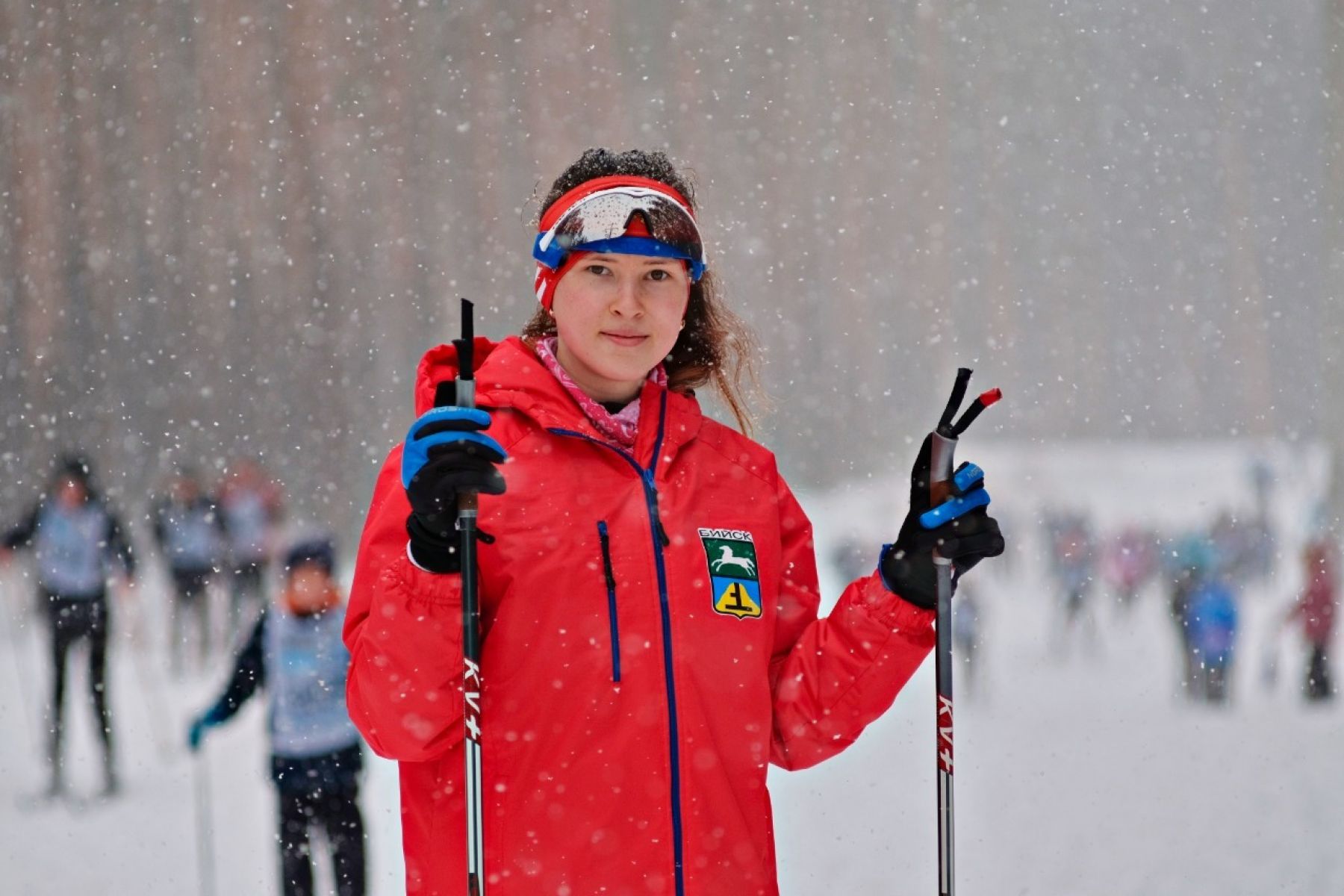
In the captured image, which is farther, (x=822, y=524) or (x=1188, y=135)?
(x=822, y=524)

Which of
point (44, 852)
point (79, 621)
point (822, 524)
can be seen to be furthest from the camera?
point (822, 524)

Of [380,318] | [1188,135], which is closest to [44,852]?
[1188,135]

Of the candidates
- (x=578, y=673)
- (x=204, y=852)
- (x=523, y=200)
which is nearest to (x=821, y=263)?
(x=523, y=200)

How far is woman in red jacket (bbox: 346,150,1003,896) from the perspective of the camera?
3.87 feet

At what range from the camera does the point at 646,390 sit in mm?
1378

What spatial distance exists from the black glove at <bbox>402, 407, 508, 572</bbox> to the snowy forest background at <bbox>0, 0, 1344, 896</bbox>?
14.7ft

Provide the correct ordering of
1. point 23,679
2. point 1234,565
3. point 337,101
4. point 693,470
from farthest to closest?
point 337,101, point 1234,565, point 23,679, point 693,470

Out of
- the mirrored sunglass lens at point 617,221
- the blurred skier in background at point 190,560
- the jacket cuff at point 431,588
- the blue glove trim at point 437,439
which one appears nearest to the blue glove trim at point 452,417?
the blue glove trim at point 437,439

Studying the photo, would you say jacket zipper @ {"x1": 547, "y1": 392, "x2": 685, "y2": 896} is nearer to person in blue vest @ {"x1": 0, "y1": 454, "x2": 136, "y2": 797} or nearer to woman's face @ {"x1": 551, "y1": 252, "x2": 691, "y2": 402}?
woman's face @ {"x1": 551, "y1": 252, "x2": 691, "y2": 402}

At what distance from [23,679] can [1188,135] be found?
34.2 feet

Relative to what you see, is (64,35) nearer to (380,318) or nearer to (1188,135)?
(380,318)

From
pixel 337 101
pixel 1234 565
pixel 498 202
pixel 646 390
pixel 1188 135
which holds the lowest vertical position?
pixel 1234 565

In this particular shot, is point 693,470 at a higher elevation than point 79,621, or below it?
higher

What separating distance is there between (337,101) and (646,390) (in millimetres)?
16579
